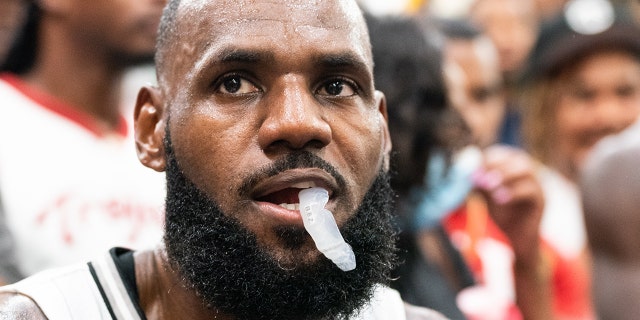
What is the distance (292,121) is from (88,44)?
1986 millimetres

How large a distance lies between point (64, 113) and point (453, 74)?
1553 millimetres

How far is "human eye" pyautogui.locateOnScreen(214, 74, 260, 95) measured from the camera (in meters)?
2.25

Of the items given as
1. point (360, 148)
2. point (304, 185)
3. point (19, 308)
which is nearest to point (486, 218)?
point (360, 148)

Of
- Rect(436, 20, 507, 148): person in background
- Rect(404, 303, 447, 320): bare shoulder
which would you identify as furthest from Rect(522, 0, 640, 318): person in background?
Rect(404, 303, 447, 320): bare shoulder

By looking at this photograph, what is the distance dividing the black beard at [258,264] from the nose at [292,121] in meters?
0.04

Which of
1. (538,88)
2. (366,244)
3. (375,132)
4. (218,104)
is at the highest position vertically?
(218,104)

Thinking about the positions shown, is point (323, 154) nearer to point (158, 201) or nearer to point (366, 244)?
point (366, 244)

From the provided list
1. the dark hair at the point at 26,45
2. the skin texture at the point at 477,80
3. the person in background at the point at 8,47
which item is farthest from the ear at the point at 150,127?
the skin texture at the point at 477,80

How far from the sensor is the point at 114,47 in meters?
3.91

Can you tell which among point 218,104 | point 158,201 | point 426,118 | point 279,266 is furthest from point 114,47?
point 279,266

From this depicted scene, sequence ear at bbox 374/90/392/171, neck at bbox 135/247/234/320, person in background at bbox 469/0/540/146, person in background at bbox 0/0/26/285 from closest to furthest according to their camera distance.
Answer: neck at bbox 135/247/234/320, ear at bbox 374/90/392/171, person in background at bbox 0/0/26/285, person in background at bbox 469/0/540/146

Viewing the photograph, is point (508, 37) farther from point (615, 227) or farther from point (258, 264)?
point (258, 264)

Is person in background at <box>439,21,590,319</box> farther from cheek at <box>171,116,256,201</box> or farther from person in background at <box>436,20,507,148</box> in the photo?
cheek at <box>171,116,256,201</box>

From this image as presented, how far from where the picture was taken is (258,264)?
7.07 ft
